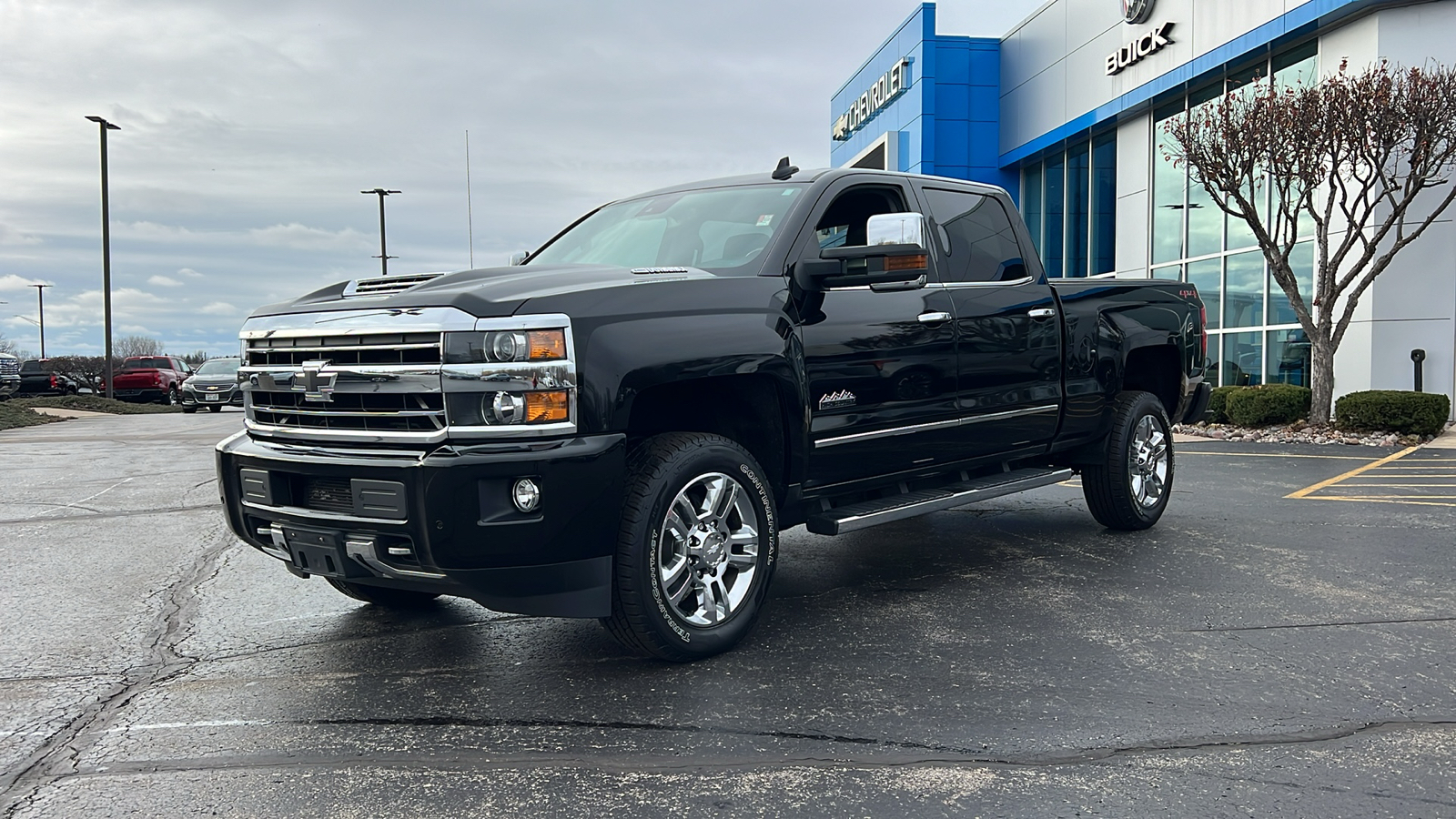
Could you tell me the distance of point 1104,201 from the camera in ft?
81.3

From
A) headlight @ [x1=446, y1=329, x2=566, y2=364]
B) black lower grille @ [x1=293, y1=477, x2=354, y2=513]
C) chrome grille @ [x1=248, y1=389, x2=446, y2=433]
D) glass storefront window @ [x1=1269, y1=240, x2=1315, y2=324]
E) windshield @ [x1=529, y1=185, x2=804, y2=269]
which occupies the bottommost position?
black lower grille @ [x1=293, y1=477, x2=354, y2=513]

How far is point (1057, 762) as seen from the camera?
3.26 meters

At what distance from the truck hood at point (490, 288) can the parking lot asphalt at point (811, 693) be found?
139cm

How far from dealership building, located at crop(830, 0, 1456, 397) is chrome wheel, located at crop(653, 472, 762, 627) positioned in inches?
585

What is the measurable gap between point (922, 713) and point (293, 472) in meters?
2.40

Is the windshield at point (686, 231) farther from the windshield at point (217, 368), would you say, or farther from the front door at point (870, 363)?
the windshield at point (217, 368)

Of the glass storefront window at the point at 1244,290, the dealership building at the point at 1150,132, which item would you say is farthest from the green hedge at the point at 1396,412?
the glass storefront window at the point at 1244,290

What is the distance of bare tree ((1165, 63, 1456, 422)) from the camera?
14.1 metres

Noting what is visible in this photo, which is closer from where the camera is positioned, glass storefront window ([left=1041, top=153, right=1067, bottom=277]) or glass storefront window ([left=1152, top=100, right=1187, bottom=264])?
glass storefront window ([left=1152, top=100, right=1187, bottom=264])

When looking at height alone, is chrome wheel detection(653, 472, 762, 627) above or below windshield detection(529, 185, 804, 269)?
below

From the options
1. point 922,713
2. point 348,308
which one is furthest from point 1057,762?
point 348,308

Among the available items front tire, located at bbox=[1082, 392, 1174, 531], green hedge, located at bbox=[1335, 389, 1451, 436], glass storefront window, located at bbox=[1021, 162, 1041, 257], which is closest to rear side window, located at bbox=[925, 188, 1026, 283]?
front tire, located at bbox=[1082, 392, 1174, 531]

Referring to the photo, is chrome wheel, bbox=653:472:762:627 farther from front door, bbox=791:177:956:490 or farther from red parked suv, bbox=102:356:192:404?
red parked suv, bbox=102:356:192:404

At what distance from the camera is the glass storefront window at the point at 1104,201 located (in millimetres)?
24500
